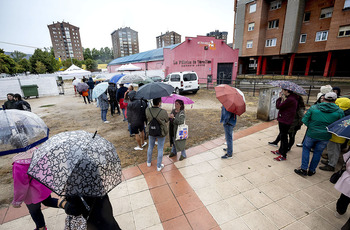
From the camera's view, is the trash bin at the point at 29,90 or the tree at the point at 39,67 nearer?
the trash bin at the point at 29,90

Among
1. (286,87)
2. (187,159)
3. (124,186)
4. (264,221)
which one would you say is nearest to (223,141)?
(187,159)

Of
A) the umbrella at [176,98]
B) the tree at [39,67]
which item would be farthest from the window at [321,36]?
the tree at [39,67]

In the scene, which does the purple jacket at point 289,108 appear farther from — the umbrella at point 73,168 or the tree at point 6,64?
the tree at point 6,64

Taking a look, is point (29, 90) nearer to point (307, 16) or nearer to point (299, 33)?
point (299, 33)

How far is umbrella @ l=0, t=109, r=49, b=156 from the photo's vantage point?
196cm

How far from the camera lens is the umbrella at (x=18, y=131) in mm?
1963

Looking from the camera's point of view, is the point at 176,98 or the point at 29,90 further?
the point at 29,90

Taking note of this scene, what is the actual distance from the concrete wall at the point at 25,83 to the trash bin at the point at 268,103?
18268 mm

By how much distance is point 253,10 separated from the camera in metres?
25.3

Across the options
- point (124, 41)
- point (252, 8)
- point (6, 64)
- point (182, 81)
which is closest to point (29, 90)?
point (182, 81)

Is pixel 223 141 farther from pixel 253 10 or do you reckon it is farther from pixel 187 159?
pixel 253 10

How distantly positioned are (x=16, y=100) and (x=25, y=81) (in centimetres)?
1261

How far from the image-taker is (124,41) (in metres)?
86.6

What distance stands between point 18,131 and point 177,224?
2.52 meters
